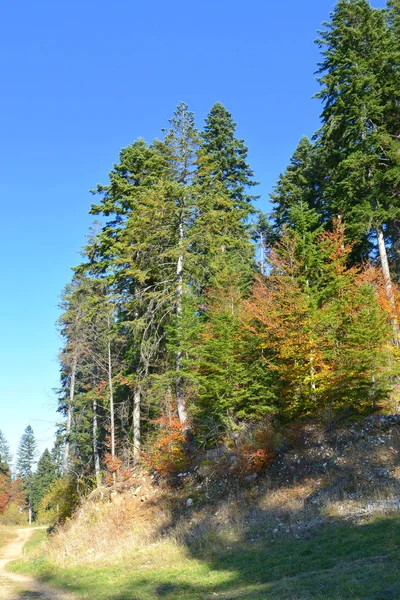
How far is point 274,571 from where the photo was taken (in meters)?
9.87

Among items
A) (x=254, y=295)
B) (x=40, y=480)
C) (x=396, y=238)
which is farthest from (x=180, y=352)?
(x=40, y=480)

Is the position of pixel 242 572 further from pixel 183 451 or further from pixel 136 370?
pixel 136 370

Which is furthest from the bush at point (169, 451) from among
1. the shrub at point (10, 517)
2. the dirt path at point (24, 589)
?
the shrub at point (10, 517)

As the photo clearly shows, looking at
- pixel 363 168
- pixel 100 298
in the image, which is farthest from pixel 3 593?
pixel 363 168

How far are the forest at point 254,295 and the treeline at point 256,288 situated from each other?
8 cm

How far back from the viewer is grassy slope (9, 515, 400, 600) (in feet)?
25.3

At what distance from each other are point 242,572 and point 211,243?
16247 mm

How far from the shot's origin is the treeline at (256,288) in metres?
17.2

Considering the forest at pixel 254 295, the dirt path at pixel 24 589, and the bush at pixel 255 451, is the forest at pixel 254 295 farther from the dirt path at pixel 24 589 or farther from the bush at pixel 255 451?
the dirt path at pixel 24 589

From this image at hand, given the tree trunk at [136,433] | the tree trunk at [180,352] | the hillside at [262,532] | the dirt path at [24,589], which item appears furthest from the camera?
the tree trunk at [136,433]

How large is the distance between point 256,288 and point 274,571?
13987 millimetres

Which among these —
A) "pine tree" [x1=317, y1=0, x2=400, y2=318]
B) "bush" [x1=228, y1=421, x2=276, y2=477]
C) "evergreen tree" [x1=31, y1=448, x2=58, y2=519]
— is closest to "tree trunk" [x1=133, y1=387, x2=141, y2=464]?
"bush" [x1=228, y1=421, x2=276, y2=477]

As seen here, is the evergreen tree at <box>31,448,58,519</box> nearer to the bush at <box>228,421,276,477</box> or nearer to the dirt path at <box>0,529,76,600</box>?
the dirt path at <box>0,529,76,600</box>

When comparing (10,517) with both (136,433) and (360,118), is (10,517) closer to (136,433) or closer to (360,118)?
(136,433)
